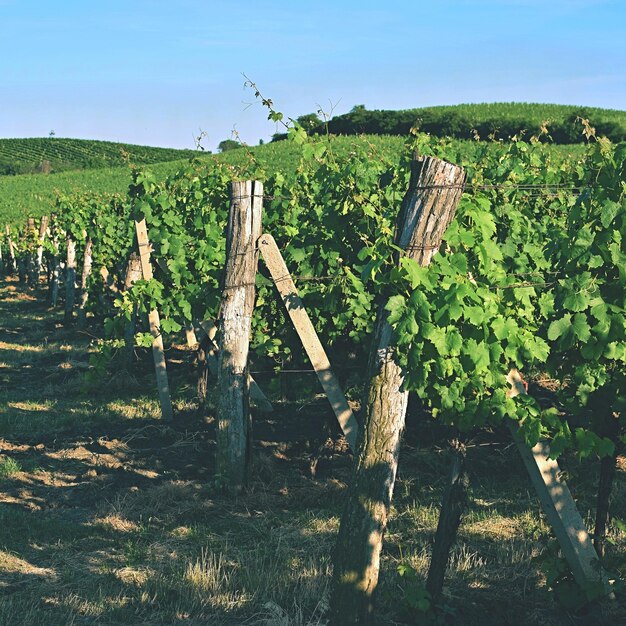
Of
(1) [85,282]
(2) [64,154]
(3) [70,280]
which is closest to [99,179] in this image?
(2) [64,154]

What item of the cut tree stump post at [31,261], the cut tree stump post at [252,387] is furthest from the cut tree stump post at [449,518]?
the cut tree stump post at [31,261]

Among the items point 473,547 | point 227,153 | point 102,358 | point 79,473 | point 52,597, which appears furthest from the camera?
point 227,153

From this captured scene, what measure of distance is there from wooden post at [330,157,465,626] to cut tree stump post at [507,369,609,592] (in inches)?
30.3

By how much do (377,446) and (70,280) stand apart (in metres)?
14.0

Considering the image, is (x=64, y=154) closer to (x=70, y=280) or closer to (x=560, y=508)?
(x=70, y=280)

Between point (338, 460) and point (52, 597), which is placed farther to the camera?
point (338, 460)

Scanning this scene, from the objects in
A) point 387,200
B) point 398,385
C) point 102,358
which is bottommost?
point 102,358

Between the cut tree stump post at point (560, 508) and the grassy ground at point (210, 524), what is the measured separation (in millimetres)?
192

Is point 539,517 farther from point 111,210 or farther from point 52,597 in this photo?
point 111,210

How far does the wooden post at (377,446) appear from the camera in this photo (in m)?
4.30

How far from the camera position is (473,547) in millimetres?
5758

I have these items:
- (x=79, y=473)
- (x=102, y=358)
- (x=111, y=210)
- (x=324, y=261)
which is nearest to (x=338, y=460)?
(x=324, y=261)

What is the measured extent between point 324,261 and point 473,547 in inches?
128

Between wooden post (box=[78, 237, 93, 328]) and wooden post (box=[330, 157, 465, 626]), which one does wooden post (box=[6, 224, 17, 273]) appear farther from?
wooden post (box=[330, 157, 465, 626])
